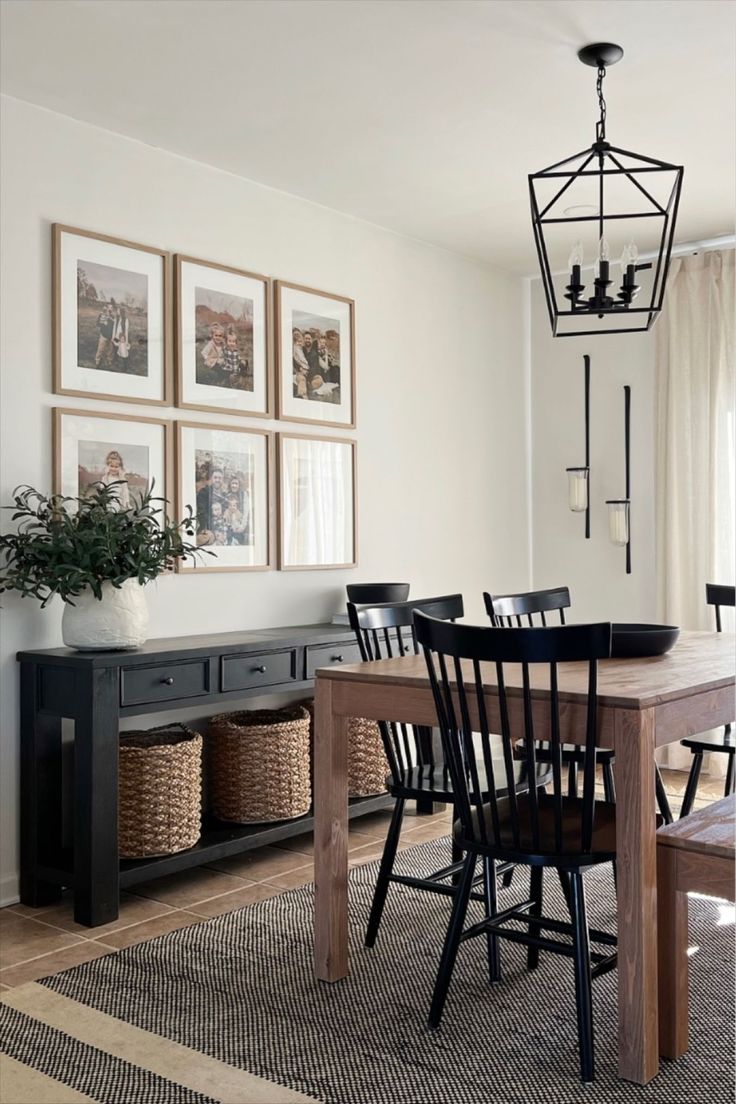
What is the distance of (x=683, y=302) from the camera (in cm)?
541

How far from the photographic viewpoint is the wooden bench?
7.55 ft

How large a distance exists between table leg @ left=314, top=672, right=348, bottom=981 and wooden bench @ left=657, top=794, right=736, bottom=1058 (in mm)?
833

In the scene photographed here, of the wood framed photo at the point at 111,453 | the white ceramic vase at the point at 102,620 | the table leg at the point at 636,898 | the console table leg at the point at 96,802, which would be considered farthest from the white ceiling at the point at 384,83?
the table leg at the point at 636,898

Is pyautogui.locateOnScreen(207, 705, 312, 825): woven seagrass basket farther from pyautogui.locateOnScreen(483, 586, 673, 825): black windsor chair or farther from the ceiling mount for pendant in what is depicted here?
the ceiling mount for pendant

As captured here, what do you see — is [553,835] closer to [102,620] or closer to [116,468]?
[102,620]

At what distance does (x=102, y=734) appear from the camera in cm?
329

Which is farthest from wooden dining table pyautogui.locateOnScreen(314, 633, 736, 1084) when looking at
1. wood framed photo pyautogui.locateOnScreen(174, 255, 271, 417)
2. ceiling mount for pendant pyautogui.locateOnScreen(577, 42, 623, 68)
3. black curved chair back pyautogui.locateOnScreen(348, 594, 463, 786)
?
ceiling mount for pendant pyautogui.locateOnScreen(577, 42, 623, 68)

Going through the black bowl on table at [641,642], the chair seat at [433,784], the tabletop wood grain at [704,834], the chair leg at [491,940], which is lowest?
the chair leg at [491,940]

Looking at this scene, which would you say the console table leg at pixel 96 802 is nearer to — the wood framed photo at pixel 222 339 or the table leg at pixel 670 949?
the wood framed photo at pixel 222 339

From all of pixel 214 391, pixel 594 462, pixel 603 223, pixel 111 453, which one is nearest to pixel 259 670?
pixel 111 453

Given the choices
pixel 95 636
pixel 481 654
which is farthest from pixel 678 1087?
pixel 95 636

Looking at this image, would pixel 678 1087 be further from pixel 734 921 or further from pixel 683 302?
pixel 683 302

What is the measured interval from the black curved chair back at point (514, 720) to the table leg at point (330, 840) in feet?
1.21

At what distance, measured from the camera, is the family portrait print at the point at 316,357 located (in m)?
4.61
